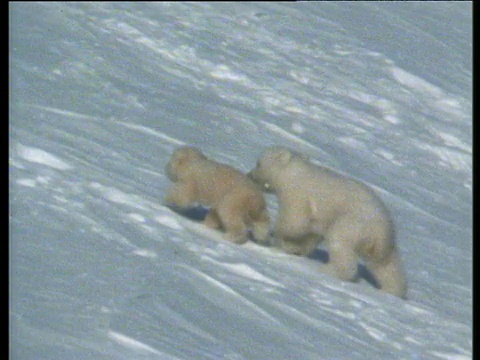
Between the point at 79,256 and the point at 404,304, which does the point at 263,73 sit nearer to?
the point at 404,304

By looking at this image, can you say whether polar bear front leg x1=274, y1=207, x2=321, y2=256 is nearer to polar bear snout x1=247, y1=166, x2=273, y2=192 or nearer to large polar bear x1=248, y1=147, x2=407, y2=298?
large polar bear x1=248, y1=147, x2=407, y2=298

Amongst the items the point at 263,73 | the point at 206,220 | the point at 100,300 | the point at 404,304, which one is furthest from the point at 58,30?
the point at 100,300

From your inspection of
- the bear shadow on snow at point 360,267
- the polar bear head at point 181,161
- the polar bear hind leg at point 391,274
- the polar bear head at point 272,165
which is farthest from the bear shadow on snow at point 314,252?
the polar bear head at point 272,165

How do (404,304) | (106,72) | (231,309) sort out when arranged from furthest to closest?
(106,72), (404,304), (231,309)

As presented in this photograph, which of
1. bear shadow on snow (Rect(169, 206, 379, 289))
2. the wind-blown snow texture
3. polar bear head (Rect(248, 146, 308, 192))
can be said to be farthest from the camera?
bear shadow on snow (Rect(169, 206, 379, 289))

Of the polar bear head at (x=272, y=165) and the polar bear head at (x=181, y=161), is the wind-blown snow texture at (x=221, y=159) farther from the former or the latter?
the polar bear head at (x=272, y=165)

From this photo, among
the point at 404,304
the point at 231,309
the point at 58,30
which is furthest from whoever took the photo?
the point at 58,30

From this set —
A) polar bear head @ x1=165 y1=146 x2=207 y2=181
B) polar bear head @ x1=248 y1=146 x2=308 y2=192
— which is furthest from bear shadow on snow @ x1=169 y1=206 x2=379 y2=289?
polar bear head @ x1=248 y1=146 x2=308 y2=192
